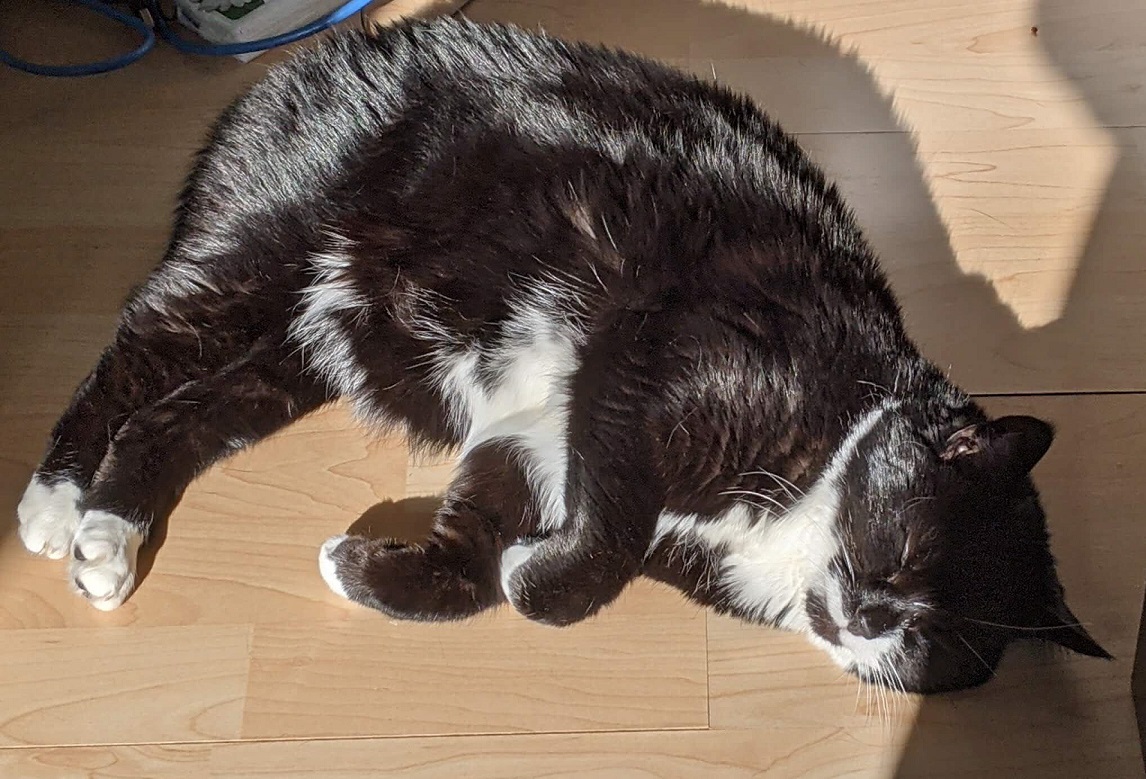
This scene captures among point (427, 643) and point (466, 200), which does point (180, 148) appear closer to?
point (466, 200)

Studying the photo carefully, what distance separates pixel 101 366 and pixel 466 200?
21.9 inches

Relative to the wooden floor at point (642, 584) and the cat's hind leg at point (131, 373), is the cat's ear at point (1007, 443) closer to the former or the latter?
the wooden floor at point (642, 584)

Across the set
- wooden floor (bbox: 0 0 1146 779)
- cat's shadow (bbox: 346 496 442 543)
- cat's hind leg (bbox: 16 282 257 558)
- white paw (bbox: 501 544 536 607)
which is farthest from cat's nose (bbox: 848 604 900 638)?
cat's hind leg (bbox: 16 282 257 558)

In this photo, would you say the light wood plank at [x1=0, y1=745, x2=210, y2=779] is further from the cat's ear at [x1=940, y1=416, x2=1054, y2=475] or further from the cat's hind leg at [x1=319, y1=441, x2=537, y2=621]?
the cat's ear at [x1=940, y1=416, x2=1054, y2=475]

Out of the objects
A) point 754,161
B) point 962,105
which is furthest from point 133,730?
point 962,105

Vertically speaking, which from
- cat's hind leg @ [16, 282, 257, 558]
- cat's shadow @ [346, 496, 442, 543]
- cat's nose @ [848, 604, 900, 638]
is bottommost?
cat's shadow @ [346, 496, 442, 543]

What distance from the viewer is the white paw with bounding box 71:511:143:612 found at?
53.6 inches

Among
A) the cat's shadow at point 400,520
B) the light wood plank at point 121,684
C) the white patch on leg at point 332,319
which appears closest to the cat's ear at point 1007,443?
the cat's shadow at point 400,520

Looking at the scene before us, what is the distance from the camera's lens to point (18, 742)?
1.32 meters

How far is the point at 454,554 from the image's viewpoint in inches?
55.7

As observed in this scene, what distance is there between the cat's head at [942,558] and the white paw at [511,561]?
37 cm

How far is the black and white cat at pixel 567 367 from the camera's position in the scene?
127 cm

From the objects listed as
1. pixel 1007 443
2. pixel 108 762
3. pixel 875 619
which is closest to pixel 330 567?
pixel 108 762

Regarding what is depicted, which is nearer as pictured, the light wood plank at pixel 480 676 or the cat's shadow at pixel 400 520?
the light wood plank at pixel 480 676
